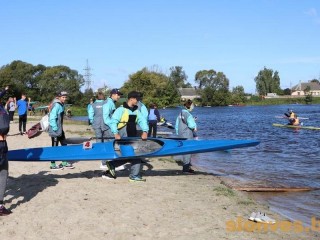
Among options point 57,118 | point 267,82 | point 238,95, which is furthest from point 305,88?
point 57,118

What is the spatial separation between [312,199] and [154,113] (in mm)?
9537

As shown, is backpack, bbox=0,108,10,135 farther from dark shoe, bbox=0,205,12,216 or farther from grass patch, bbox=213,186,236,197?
grass patch, bbox=213,186,236,197

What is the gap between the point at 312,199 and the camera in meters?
8.59

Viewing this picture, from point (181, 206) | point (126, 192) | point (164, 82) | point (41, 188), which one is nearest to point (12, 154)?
point (41, 188)

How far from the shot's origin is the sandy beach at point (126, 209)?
5.35m

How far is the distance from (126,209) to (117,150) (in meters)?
2.60

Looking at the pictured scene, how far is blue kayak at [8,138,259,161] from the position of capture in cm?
864

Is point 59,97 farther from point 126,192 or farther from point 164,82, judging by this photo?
point 164,82

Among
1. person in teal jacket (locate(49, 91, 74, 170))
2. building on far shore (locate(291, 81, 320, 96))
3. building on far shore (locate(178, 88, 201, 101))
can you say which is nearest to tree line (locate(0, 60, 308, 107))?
building on far shore (locate(178, 88, 201, 101))

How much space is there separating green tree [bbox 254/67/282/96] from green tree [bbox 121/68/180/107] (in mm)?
58494

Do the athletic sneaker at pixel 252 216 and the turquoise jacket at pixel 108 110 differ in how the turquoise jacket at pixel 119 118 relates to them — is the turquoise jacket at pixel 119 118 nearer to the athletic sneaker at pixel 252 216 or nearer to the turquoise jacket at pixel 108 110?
the turquoise jacket at pixel 108 110

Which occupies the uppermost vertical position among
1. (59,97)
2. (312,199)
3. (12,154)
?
(59,97)

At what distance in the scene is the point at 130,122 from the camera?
8.68 m

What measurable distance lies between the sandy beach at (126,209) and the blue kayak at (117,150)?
508mm
